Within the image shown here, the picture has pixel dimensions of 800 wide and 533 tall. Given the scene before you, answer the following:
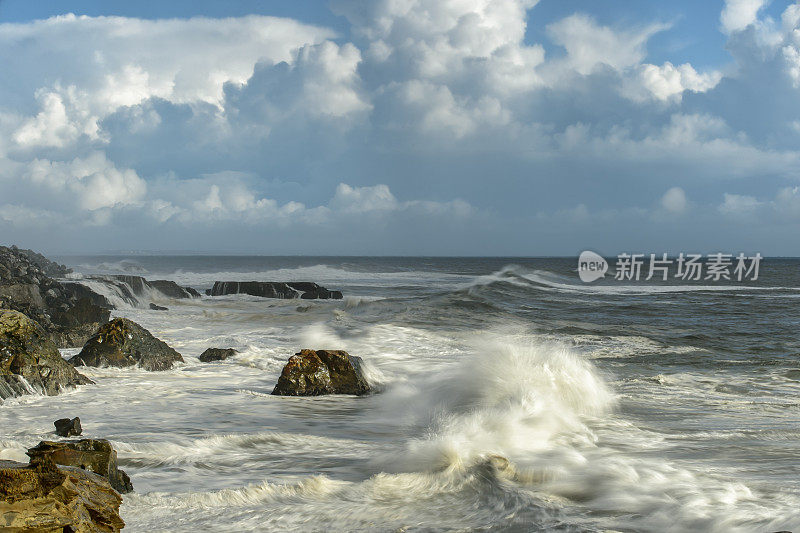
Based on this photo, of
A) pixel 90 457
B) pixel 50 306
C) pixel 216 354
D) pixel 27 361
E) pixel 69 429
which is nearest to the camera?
pixel 90 457

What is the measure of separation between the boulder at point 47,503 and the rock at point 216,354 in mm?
6443

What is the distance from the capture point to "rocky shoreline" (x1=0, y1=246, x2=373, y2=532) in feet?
8.71

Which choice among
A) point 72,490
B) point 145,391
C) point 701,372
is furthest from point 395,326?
point 72,490

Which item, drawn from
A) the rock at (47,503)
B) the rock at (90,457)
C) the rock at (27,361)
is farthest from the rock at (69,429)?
the rock at (47,503)

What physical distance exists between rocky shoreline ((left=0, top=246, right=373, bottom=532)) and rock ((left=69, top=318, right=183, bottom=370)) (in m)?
0.01

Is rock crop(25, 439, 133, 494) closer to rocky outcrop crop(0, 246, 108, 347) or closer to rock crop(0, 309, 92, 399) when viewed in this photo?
rock crop(0, 309, 92, 399)

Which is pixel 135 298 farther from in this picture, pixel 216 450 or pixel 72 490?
pixel 72 490

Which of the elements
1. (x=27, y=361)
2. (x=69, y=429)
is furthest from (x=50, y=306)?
(x=69, y=429)

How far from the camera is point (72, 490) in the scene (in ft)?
9.06

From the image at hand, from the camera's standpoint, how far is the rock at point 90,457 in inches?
132

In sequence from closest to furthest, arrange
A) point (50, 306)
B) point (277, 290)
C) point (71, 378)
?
point (71, 378) < point (50, 306) < point (277, 290)

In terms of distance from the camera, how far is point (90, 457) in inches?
138

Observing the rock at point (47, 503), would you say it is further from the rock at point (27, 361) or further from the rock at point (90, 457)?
the rock at point (27, 361)

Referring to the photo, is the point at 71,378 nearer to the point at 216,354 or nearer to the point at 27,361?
the point at 27,361
